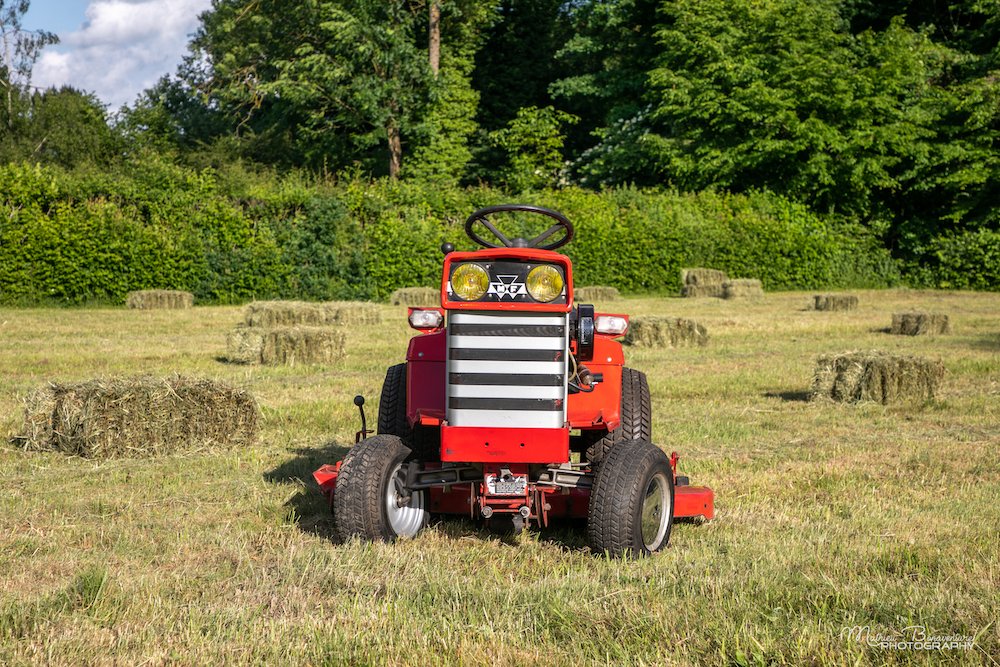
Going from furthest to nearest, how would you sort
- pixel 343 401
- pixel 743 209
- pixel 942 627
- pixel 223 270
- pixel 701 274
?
pixel 743 209, pixel 701 274, pixel 223 270, pixel 343 401, pixel 942 627

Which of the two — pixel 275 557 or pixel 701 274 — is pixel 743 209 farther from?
pixel 275 557

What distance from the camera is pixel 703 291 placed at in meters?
29.8

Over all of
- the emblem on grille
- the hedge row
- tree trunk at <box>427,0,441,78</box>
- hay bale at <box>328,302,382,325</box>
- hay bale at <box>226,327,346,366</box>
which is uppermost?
tree trunk at <box>427,0,441,78</box>

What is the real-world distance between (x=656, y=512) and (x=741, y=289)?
76.3 ft

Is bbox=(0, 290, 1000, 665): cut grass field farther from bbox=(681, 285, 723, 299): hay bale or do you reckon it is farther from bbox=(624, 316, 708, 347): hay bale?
bbox=(681, 285, 723, 299): hay bale

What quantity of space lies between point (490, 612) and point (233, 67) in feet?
141

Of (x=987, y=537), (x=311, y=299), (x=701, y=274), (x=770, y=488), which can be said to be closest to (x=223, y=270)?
(x=311, y=299)

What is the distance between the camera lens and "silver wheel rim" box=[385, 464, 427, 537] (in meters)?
5.89

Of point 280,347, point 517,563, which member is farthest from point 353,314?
point 517,563

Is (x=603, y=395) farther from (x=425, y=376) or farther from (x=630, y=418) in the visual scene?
(x=425, y=376)

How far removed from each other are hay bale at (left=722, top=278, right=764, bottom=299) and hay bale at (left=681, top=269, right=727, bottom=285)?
1182 mm

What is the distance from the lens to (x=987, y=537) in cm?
604

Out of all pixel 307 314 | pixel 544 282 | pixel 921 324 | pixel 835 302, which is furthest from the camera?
pixel 835 302

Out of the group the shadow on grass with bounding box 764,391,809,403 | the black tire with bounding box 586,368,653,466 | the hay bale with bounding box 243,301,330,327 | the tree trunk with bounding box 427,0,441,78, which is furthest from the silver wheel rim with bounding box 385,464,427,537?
the tree trunk with bounding box 427,0,441,78
